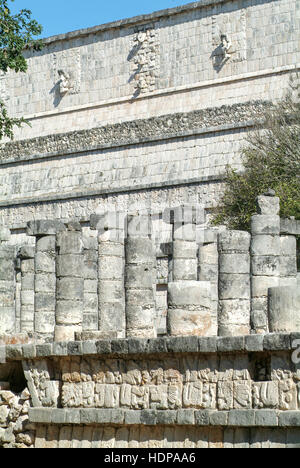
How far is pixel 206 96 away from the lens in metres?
34.0

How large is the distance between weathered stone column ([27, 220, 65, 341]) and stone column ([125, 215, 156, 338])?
155 centimetres

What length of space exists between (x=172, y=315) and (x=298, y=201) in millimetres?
9675

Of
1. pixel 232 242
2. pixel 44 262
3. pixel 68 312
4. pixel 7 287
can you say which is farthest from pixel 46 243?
pixel 232 242

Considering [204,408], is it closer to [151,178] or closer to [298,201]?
[298,201]

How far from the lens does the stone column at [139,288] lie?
17.0 m

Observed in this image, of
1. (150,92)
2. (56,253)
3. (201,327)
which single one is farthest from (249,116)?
(201,327)

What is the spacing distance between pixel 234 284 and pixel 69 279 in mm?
2267

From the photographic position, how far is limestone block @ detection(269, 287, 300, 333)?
14.3 m

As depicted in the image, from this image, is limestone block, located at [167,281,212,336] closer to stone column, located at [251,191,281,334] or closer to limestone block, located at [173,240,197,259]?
stone column, located at [251,191,281,334]

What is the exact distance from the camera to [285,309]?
14.4 metres

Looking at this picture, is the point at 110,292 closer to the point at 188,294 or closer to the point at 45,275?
the point at 45,275

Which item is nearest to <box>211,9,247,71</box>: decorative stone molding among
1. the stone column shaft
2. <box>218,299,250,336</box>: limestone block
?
the stone column shaft

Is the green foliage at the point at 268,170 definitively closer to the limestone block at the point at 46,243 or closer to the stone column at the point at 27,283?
the stone column at the point at 27,283

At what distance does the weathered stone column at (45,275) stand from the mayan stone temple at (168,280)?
0.08 ft
